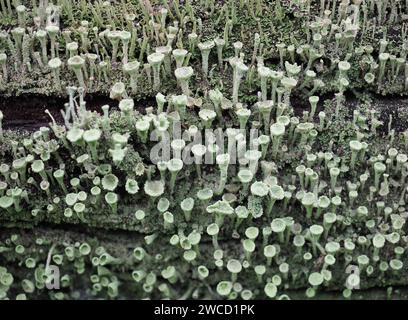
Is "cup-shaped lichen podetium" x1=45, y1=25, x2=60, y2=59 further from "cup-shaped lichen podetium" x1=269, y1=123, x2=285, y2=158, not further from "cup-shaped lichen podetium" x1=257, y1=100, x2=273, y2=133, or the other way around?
"cup-shaped lichen podetium" x1=269, y1=123, x2=285, y2=158

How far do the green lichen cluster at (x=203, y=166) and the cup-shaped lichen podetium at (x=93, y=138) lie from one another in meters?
0.01

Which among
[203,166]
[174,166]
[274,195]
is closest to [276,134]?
[274,195]

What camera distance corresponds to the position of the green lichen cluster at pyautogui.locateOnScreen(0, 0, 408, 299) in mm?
2400

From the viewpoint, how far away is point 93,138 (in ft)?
7.98

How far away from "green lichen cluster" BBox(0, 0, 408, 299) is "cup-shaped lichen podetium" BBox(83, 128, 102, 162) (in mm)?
12

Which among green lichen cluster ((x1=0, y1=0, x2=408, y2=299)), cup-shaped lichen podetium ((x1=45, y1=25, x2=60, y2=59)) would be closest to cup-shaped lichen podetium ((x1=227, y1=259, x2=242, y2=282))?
green lichen cluster ((x1=0, y1=0, x2=408, y2=299))

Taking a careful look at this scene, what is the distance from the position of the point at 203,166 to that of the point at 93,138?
1.78 feet

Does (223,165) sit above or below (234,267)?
above

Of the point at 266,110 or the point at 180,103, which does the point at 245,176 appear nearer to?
the point at 266,110

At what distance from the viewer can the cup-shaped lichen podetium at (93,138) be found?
244 cm

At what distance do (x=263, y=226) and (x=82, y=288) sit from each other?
2.81 feet
